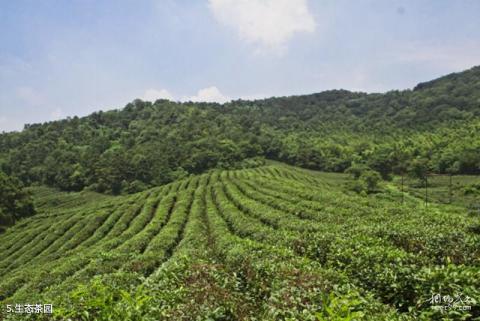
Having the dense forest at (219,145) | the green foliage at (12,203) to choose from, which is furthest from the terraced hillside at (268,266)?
the dense forest at (219,145)

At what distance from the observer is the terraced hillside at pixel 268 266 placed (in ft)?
23.8

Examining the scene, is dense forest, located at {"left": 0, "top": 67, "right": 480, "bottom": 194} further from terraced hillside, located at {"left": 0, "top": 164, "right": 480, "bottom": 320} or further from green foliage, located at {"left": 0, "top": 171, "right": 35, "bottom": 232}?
terraced hillside, located at {"left": 0, "top": 164, "right": 480, "bottom": 320}

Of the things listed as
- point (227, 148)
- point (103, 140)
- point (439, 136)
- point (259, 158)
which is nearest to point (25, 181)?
point (103, 140)

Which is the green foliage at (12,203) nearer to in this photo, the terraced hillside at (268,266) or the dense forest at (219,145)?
the dense forest at (219,145)

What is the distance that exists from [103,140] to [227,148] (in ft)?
203

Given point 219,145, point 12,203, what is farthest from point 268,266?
point 219,145

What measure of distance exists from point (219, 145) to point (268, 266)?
404ft

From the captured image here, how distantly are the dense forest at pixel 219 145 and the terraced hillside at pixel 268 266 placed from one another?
233 feet

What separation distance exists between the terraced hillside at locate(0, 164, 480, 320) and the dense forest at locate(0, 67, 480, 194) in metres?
71.0

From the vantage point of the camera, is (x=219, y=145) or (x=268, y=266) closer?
(x=268, y=266)

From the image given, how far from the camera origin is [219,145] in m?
134

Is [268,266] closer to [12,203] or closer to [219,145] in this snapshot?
[12,203]

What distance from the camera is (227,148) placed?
133m

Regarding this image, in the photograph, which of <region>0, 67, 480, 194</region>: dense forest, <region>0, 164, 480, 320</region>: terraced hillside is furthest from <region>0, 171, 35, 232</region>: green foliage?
<region>0, 164, 480, 320</region>: terraced hillside
